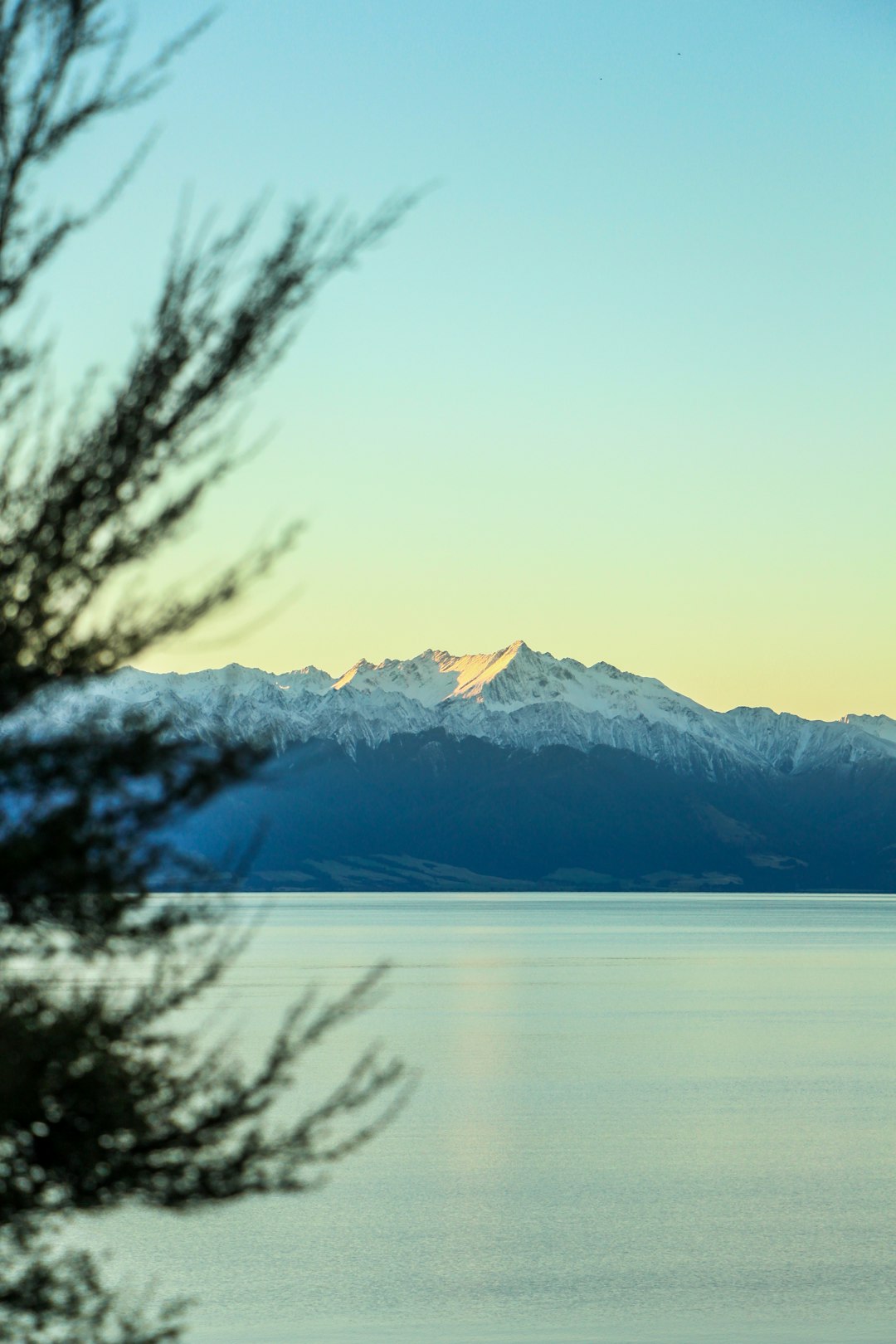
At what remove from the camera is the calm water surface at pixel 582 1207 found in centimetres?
2869

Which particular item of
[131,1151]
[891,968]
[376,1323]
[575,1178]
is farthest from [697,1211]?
[891,968]

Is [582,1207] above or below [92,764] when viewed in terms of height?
below

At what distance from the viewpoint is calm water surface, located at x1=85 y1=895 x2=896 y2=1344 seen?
28.7 metres

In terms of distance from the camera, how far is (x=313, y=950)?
476ft

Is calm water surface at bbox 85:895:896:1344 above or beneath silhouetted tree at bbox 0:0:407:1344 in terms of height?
beneath

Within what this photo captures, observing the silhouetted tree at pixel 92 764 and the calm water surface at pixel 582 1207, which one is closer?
the silhouetted tree at pixel 92 764

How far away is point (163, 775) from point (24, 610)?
1015mm

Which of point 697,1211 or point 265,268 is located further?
point 697,1211

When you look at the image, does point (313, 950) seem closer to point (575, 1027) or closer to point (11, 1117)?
point (575, 1027)

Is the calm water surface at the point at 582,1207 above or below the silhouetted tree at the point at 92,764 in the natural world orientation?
below

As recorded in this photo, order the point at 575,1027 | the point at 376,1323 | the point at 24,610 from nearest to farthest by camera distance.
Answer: the point at 24,610 < the point at 376,1323 < the point at 575,1027

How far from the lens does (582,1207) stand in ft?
123

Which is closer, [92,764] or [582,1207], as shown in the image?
[92,764]

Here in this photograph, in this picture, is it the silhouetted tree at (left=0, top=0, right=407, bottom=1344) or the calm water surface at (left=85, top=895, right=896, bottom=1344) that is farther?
the calm water surface at (left=85, top=895, right=896, bottom=1344)
